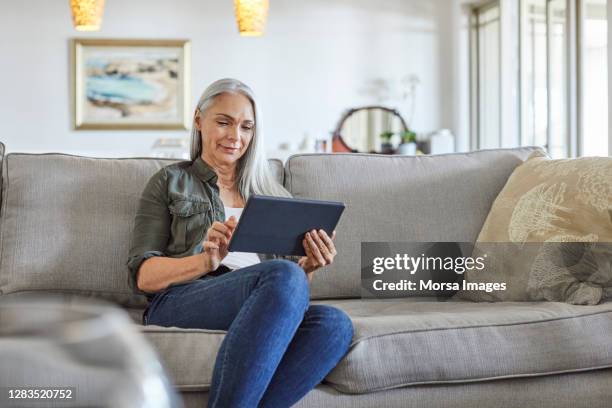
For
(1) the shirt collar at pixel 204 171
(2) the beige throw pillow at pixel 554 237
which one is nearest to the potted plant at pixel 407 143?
(2) the beige throw pillow at pixel 554 237

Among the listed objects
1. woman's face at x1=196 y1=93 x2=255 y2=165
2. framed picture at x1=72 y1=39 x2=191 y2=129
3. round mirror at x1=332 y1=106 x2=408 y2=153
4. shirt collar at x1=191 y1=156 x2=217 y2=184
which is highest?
framed picture at x1=72 y1=39 x2=191 y2=129

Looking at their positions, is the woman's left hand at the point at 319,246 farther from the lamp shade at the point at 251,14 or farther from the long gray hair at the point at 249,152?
the lamp shade at the point at 251,14

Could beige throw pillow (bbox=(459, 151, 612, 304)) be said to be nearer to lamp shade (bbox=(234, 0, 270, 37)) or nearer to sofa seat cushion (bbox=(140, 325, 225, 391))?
sofa seat cushion (bbox=(140, 325, 225, 391))

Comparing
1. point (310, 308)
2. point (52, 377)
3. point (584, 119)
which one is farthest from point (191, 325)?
point (584, 119)

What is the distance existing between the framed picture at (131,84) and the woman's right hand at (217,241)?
557 cm

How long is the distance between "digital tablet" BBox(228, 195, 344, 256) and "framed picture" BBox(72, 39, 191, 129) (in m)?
5.59

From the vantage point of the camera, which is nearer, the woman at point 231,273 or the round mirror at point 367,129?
the woman at point 231,273

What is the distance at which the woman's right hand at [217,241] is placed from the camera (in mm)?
1937

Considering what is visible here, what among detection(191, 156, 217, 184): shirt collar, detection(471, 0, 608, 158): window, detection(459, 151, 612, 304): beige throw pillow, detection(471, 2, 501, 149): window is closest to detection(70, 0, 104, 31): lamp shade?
detection(191, 156, 217, 184): shirt collar

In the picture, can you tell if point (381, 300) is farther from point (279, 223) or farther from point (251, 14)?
point (251, 14)

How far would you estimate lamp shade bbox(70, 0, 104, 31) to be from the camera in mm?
4668

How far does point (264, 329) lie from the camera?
1.67 metres

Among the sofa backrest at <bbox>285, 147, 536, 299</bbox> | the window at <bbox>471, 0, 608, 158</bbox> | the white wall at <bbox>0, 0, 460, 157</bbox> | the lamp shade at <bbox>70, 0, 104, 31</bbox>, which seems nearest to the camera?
the sofa backrest at <bbox>285, 147, 536, 299</bbox>

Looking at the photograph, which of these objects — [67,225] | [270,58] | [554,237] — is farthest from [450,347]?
[270,58]
